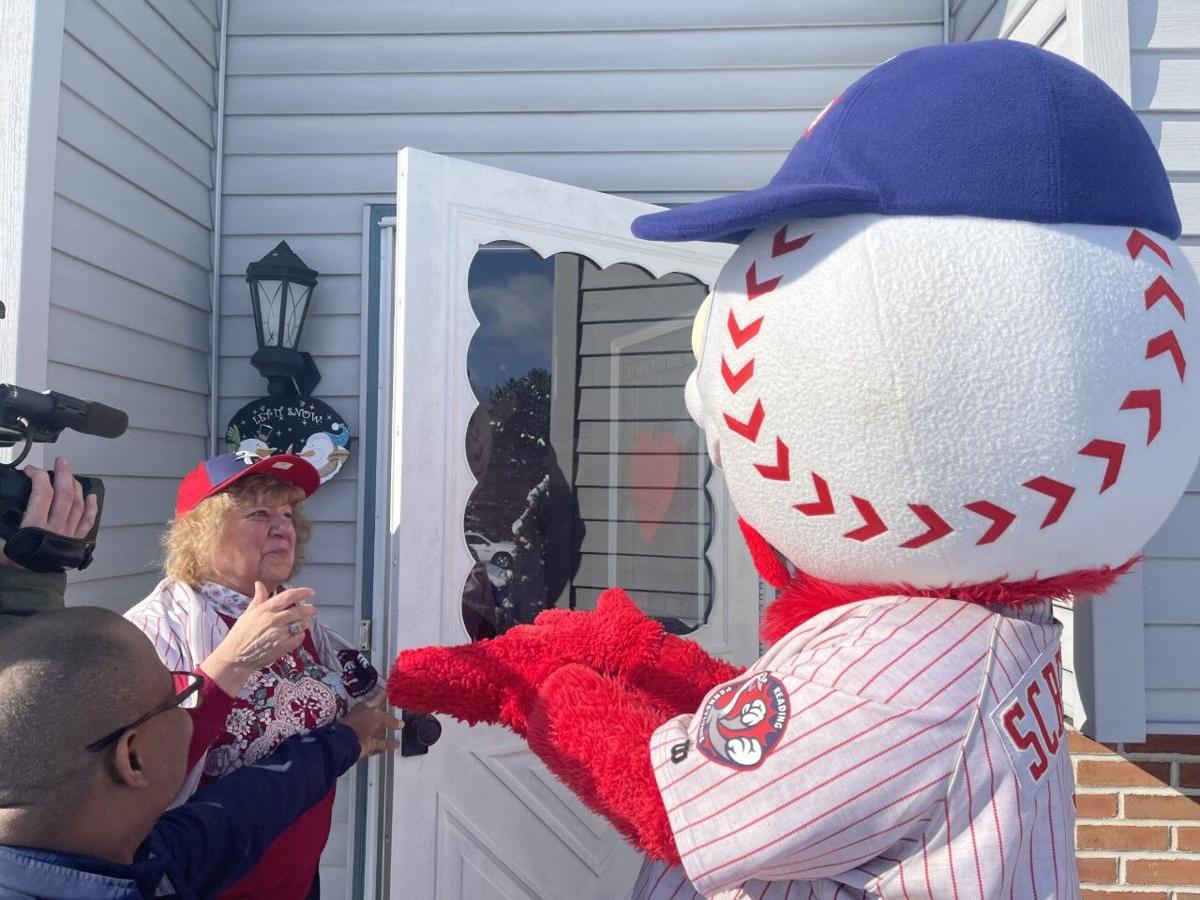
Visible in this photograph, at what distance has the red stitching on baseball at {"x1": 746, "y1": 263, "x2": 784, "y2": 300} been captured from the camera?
1.18m

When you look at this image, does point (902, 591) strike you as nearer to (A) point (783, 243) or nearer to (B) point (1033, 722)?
(B) point (1033, 722)

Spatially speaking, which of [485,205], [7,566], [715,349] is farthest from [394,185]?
[715,349]

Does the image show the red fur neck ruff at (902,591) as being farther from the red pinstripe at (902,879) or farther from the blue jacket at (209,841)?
the blue jacket at (209,841)

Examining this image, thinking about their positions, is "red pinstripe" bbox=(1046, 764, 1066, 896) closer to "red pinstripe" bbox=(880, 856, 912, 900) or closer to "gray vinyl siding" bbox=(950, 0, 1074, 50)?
"red pinstripe" bbox=(880, 856, 912, 900)

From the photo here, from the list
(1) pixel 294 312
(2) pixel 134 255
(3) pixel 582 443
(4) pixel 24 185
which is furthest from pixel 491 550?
(4) pixel 24 185

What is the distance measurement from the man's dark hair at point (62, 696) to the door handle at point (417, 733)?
112 cm

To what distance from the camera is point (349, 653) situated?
7.27 ft

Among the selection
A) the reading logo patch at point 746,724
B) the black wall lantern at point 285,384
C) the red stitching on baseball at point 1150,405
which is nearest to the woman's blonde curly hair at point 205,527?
the black wall lantern at point 285,384

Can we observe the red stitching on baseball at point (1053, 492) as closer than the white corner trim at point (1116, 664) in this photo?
Yes

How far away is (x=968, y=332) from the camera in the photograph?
3.51 feet

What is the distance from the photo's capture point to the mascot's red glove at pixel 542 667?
150 centimetres

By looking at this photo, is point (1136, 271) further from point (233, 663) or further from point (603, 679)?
point (233, 663)

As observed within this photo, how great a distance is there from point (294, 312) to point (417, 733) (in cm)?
153

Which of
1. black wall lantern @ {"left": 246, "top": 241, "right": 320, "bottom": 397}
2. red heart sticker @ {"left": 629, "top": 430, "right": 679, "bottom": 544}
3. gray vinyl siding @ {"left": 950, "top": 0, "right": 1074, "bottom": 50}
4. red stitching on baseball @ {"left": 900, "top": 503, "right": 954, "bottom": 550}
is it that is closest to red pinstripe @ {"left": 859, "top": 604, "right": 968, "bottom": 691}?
red stitching on baseball @ {"left": 900, "top": 503, "right": 954, "bottom": 550}
